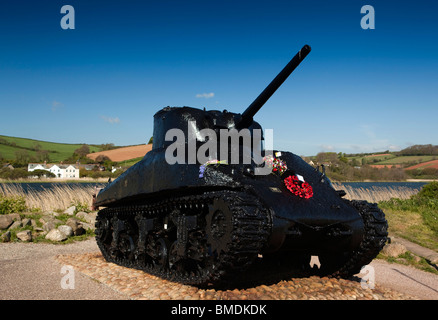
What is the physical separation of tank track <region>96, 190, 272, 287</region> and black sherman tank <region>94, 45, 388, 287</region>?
2 centimetres

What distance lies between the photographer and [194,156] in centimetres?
714

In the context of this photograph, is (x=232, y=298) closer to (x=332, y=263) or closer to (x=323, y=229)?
(x=323, y=229)

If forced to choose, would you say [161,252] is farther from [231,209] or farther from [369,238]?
[369,238]

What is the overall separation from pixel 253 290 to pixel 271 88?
376cm

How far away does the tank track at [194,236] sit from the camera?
5668mm

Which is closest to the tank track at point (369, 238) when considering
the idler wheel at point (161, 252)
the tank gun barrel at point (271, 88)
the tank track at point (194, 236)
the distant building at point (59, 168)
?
the tank track at point (194, 236)

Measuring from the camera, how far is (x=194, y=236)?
714 cm

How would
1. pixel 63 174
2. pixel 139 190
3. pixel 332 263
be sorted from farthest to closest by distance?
pixel 63 174, pixel 139 190, pixel 332 263

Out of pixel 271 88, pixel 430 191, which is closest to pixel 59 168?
pixel 430 191

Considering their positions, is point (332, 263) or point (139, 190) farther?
point (139, 190)
